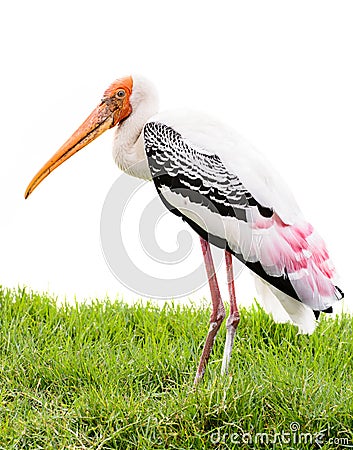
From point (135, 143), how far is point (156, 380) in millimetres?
1053

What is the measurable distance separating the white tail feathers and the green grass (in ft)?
0.65

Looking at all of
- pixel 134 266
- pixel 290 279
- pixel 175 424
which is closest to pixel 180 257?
pixel 134 266

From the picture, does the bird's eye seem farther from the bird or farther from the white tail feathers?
the white tail feathers

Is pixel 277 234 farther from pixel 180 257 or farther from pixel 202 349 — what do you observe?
pixel 202 349

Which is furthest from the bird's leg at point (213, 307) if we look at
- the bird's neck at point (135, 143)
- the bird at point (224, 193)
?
the bird's neck at point (135, 143)

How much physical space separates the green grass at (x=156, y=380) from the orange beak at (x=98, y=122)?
2.72 ft

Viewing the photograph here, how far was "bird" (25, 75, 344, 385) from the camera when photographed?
13.4 ft

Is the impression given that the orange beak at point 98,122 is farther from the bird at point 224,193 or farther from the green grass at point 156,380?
the green grass at point 156,380

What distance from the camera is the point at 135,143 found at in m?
4.28

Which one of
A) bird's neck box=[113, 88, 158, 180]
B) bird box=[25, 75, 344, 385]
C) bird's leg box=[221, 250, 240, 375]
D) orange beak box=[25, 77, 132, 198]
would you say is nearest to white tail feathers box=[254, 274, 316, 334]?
bird box=[25, 75, 344, 385]

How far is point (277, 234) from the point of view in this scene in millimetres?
4133

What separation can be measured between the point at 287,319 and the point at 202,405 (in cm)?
87

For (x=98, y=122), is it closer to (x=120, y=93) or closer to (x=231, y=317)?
(x=120, y=93)

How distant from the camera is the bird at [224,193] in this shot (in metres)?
4.09
